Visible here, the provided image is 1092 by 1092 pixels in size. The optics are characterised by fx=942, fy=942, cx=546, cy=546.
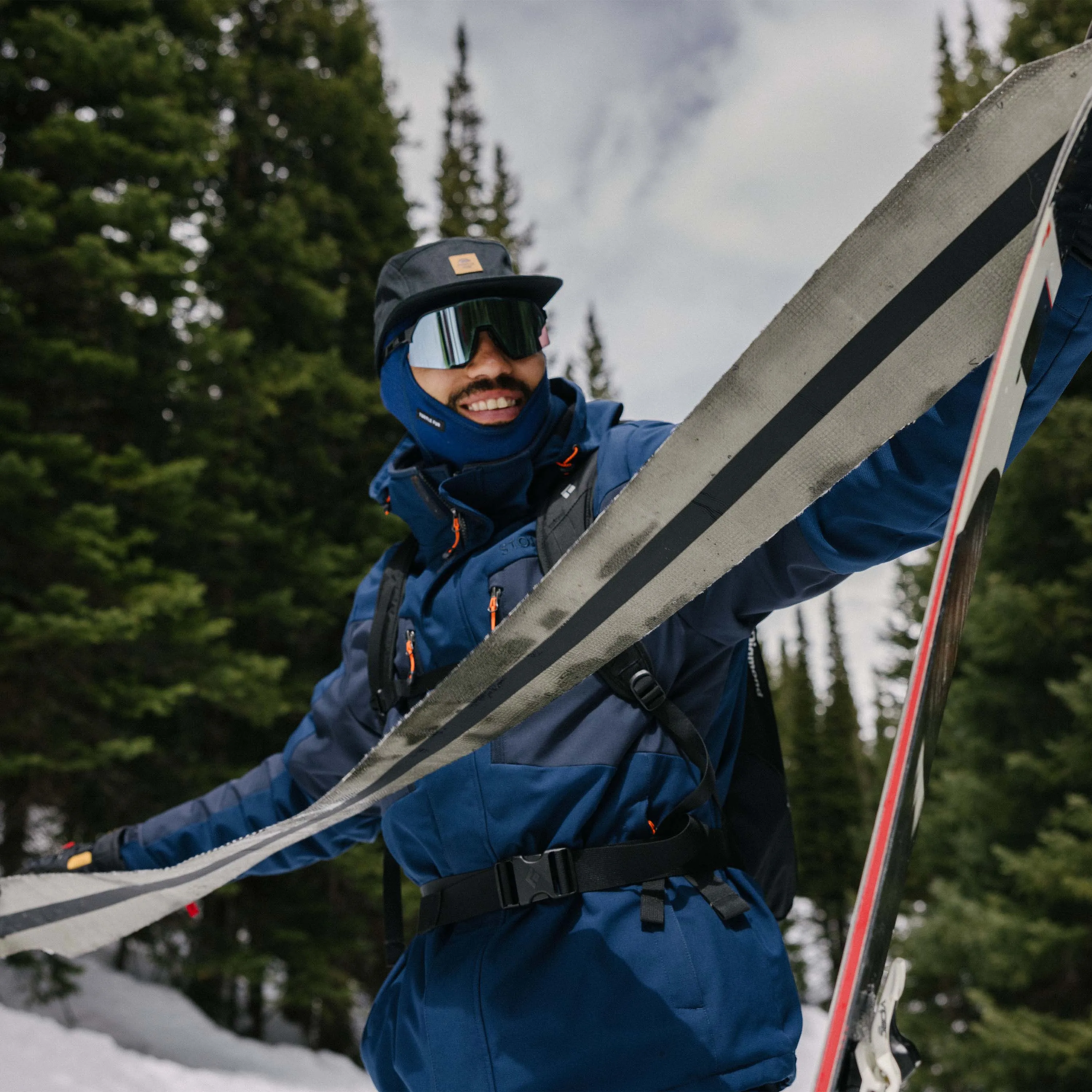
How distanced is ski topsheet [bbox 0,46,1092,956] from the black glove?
164 cm

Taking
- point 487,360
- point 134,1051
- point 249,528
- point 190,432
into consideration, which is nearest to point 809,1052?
point 134,1051

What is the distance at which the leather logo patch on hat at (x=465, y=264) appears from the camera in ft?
8.13

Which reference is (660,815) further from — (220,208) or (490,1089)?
(220,208)

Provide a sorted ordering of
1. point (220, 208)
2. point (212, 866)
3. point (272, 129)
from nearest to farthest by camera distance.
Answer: point (212, 866) → point (220, 208) → point (272, 129)

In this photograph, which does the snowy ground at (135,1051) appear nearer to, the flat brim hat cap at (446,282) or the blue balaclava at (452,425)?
the blue balaclava at (452,425)

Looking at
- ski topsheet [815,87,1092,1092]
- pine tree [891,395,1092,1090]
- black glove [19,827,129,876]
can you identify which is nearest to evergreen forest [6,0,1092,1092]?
pine tree [891,395,1092,1090]

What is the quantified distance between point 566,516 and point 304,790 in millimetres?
1233

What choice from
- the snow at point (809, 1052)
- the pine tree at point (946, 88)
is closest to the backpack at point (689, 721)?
the snow at point (809, 1052)

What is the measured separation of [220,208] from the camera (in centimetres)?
1341

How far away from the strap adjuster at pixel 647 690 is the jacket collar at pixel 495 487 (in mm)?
572

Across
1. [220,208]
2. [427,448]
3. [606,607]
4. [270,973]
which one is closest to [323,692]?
[427,448]

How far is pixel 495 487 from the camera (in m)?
2.15

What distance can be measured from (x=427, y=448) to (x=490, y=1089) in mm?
1453

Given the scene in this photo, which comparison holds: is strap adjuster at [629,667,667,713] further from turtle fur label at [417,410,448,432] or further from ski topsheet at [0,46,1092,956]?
turtle fur label at [417,410,448,432]
